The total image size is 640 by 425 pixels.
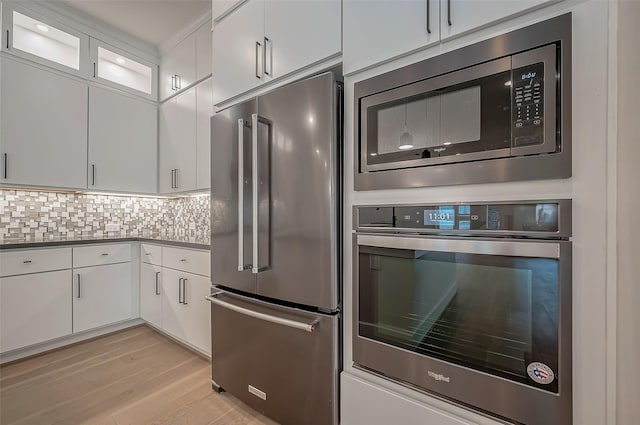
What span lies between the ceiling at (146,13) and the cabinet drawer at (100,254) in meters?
2.09

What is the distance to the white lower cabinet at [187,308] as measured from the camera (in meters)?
2.17

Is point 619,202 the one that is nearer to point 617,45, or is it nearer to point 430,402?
point 617,45

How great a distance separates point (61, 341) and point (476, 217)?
129 inches

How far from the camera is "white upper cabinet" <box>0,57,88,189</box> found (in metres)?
2.29

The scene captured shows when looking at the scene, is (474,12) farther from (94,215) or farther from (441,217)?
(94,215)

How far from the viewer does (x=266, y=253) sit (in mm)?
1425

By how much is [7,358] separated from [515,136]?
350cm

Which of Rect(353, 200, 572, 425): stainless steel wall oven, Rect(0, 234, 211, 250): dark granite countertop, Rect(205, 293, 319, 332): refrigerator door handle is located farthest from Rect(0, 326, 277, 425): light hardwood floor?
Rect(353, 200, 572, 425): stainless steel wall oven

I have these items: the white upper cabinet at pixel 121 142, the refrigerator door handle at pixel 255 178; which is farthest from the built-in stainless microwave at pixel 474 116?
the white upper cabinet at pixel 121 142

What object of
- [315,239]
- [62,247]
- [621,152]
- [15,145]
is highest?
[15,145]

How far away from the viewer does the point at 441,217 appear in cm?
95

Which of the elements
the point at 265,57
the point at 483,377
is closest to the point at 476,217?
the point at 483,377

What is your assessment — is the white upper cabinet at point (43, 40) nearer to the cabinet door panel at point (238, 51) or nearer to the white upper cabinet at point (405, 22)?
the cabinet door panel at point (238, 51)

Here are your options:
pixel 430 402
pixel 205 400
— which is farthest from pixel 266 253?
pixel 205 400
